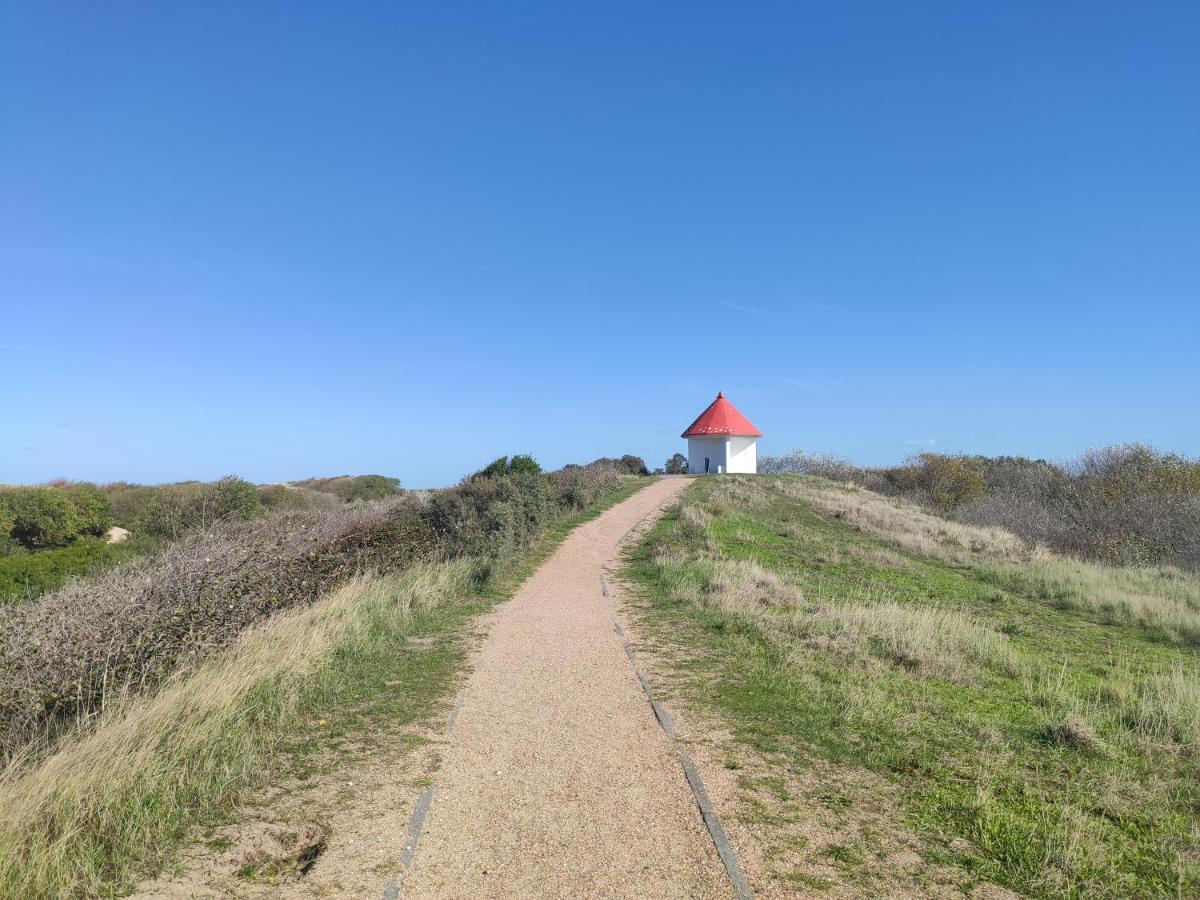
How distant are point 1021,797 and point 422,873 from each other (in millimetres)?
4577

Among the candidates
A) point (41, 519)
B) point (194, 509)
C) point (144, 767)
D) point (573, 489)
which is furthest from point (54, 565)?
point (573, 489)

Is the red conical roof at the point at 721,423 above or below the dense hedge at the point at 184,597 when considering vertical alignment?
above

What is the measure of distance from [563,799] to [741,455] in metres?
45.7

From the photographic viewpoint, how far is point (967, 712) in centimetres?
798

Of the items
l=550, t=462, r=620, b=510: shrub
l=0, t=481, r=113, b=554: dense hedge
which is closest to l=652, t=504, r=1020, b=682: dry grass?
l=550, t=462, r=620, b=510: shrub

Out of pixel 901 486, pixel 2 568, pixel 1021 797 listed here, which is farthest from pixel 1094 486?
pixel 2 568

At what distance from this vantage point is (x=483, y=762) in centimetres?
621

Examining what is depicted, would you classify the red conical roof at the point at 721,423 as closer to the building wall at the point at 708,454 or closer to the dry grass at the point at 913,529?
the building wall at the point at 708,454

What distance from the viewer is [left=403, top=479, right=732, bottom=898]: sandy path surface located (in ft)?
14.5

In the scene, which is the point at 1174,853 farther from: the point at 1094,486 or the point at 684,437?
the point at 684,437

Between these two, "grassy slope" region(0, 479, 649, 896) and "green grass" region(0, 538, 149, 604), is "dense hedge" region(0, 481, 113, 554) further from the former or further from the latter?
"grassy slope" region(0, 479, 649, 896)

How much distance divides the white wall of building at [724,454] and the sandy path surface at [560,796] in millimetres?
40239

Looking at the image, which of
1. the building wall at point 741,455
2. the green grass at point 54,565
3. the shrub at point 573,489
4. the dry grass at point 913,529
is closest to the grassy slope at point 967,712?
the dry grass at point 913,529

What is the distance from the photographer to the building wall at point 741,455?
162ft
